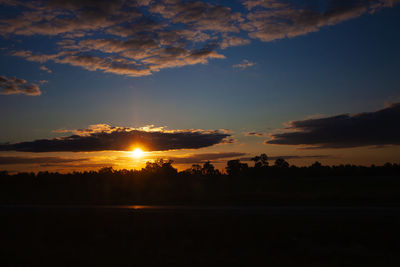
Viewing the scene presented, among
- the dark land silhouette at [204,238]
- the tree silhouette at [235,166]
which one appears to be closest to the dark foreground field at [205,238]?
the dark land silhouette at [204,238]

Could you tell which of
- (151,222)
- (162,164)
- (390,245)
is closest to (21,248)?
(151,222)

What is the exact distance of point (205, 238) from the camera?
35.8 ft

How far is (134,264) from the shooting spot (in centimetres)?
804

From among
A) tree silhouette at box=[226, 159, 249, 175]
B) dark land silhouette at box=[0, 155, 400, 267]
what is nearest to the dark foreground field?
dark land silhouette at box=[0, 155, 400, 267]

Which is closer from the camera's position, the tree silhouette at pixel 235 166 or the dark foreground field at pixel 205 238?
the dark foreground field at pixel 205 238

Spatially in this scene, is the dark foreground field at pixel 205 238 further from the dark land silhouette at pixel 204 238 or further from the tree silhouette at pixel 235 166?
the tree silhouette at pixel 235 166

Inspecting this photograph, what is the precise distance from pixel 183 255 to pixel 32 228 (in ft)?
24.7

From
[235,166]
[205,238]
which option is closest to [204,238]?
[205,238]

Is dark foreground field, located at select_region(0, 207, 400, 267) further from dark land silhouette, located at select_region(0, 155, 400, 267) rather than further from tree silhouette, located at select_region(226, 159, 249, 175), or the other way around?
tree silhouette, located at select_region(226, 159, 249, 175)

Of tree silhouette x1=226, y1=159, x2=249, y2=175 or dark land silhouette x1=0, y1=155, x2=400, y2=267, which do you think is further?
tree silhouette x1=226, y1=159, x2=249, y2=175

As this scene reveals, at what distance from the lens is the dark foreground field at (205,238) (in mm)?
8484

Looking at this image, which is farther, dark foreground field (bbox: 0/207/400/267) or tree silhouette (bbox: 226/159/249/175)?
tree silhouette (bbox: 226/159/249/175)

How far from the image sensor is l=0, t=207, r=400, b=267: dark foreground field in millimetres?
8484

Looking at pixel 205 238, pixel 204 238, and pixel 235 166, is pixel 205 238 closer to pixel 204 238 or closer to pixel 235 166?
pixel 204 238
